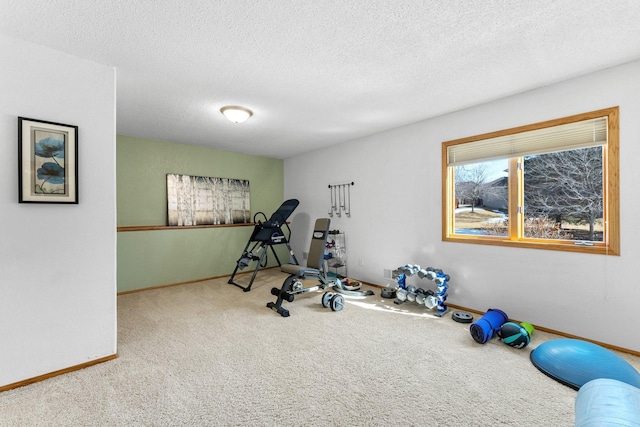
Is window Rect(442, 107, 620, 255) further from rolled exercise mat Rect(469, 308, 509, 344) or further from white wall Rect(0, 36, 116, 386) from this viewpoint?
white wall Rect(0, 36, 116, 386)

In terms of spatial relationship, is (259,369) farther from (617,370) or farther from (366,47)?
(366,47)

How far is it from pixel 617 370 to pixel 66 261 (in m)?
4.07

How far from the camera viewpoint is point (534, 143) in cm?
302

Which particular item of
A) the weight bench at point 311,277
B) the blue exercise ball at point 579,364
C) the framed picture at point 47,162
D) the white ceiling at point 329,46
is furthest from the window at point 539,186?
the framed picture at point 47,162

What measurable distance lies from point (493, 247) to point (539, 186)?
81cm

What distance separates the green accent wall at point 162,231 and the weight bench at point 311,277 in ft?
4.38

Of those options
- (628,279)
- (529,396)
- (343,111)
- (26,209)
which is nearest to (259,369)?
(529,396)

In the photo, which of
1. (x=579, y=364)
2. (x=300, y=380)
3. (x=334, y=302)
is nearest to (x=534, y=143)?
(x=579, y=364)

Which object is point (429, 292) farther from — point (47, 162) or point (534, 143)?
point (47, 162)

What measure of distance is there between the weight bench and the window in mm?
1713

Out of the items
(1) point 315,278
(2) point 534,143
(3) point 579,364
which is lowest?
(3) point 579,364

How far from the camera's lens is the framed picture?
6.82 feet

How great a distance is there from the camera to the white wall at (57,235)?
2043mm

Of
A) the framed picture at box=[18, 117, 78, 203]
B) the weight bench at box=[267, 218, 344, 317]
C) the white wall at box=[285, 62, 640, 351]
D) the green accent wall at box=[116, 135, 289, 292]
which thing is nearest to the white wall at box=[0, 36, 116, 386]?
the framed picture at box=[18, 117, 78, 203]
